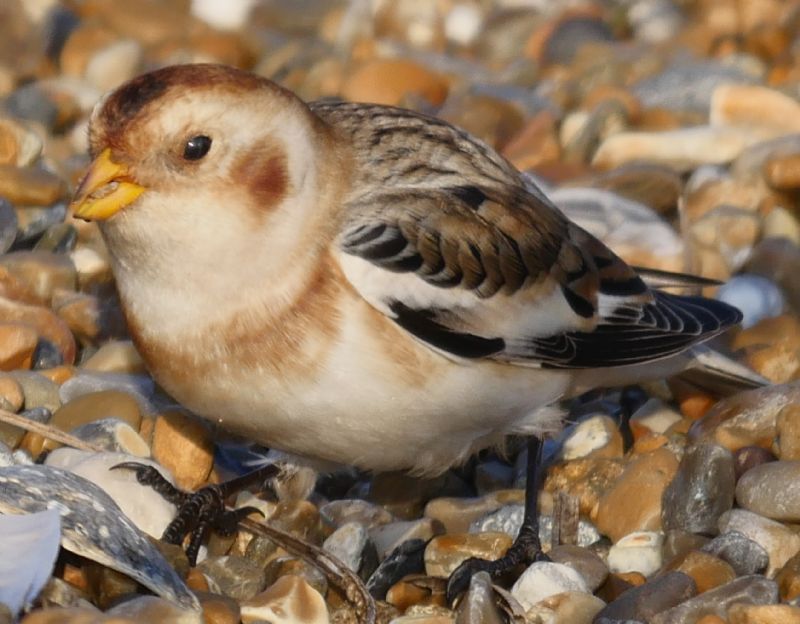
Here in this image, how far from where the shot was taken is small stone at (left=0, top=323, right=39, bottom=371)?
4.45 meters

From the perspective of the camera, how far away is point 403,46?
7848 mm

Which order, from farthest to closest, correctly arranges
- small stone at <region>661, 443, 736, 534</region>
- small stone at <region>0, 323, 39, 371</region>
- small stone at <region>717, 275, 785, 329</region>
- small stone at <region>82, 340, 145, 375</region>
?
small stone at <region>717, 275, 785, 329</region> → small stone at <region>82, 340, 145, 375</region> → small stone at <region>0, 323, 39, 371</region> → small stone at <region>661, 443, 736, 534</region>

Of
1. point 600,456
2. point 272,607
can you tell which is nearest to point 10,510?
point 272,607

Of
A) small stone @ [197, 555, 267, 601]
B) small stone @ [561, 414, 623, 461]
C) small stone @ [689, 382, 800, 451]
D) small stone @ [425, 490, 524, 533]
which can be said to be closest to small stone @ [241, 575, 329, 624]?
small stone @ [197, 555, 267, 601]

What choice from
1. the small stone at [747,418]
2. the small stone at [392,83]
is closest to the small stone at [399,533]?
A: the small stone at [747,418]

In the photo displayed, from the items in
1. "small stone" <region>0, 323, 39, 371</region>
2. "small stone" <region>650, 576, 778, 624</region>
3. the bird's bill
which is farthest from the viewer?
"small stone" <region>0, 323, 39, 371</region>

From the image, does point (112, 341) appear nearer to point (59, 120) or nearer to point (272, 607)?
point (272, 607)

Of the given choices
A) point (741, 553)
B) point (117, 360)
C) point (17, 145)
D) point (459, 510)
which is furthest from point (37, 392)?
point (741, 553)

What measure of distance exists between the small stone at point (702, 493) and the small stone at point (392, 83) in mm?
3210

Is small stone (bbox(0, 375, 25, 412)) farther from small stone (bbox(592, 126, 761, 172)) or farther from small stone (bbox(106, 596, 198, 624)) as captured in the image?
small stone (bbox(592, 126, 761, 172))

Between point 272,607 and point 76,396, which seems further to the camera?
point 76,396

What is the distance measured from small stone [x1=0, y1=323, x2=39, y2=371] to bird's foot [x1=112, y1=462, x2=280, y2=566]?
2.35 ft

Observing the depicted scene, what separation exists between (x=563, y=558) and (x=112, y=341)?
5.35 ft

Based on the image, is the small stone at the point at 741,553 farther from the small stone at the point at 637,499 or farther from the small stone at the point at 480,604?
the small stone at the point at 480,604
